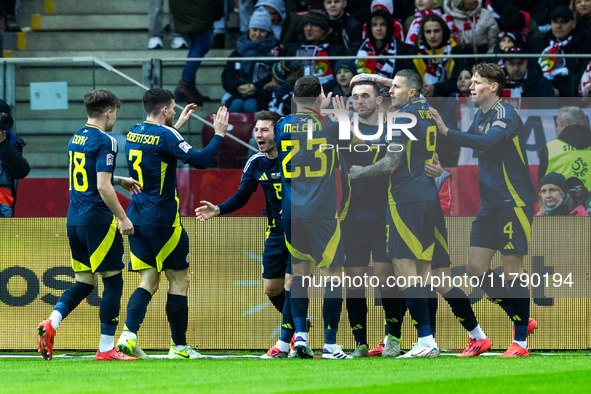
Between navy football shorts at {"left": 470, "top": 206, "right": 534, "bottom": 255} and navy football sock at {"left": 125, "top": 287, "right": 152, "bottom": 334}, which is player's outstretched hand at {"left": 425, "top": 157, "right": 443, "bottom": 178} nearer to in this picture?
navy football shorts at {"left": 470, "top": 206, "right": 534, "bottom": 255}

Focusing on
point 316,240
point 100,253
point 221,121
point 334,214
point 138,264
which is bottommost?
point 138,264

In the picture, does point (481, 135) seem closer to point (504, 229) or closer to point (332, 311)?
point (504, 229)

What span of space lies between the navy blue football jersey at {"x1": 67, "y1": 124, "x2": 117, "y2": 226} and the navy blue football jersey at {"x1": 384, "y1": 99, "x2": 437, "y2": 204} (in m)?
2.32

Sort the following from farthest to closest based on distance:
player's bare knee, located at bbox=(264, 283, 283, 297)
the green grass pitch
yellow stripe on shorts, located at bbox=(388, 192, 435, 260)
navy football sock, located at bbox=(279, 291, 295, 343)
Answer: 1. player's bare knee, located at bbox=(264, 283, 283, 297)
2. navy football sock, located at bbox=(279, 291, 295, 343)
3. yellow stripe on shorts, located at bbox=(388, 192, 435, 260)
4. the green grass pitch

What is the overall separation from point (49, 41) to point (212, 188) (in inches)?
244

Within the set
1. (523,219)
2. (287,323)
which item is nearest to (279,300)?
(287,323)

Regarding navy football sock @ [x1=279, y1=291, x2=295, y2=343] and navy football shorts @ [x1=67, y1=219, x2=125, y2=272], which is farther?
navy football sock @ [x1=279, y1=291, x2=295, y2=343]

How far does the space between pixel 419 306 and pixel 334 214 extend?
39.3 inches

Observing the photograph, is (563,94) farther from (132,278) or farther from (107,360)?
(107,360)

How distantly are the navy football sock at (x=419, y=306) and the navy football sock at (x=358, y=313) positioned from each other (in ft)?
1.90

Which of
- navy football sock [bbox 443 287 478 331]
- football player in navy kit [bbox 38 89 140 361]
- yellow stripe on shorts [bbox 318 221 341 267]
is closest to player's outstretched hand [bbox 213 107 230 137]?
football player in navy kit [bbox 38 89 140 361]

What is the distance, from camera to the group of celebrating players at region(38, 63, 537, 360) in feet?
19.9

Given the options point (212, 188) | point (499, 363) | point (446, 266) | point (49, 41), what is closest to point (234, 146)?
point (212, 188)

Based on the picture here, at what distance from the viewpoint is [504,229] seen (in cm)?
613
